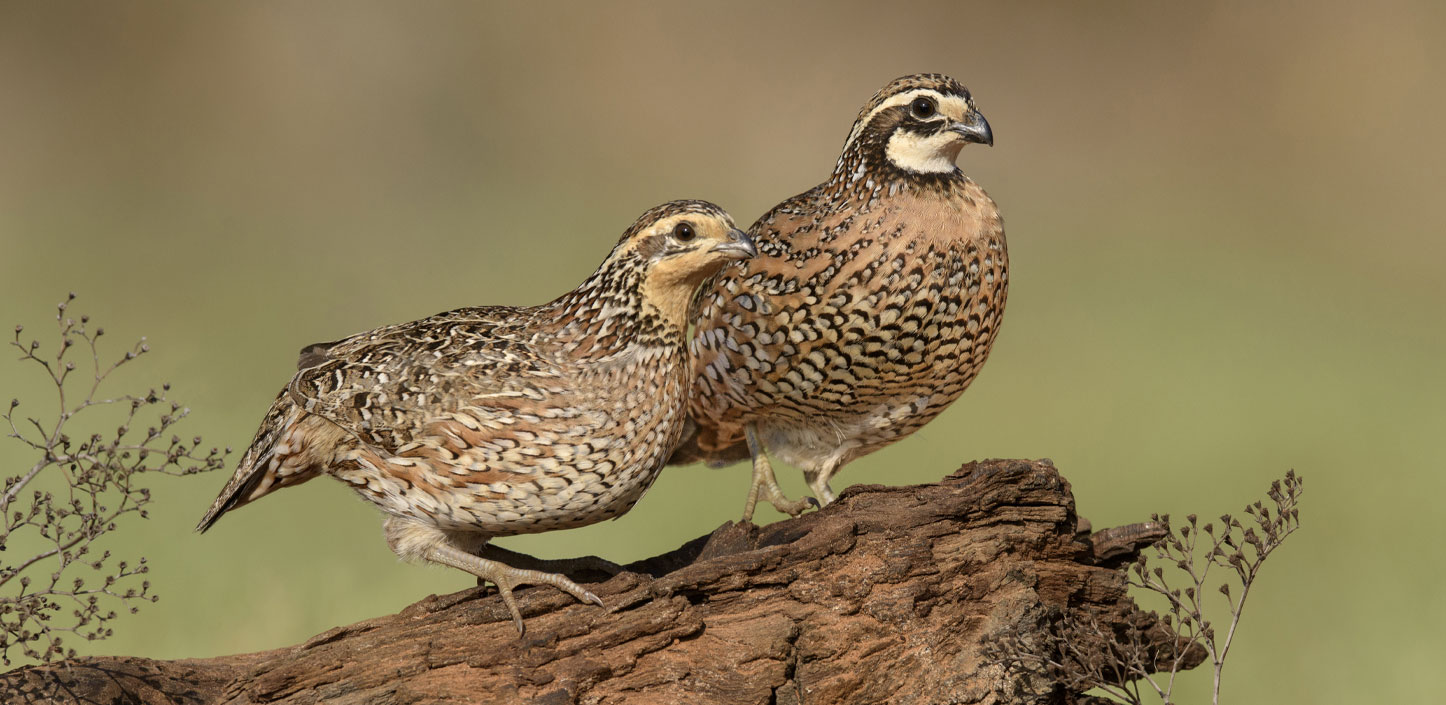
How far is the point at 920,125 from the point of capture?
5984 mm

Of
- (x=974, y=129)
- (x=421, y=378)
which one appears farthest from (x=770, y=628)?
(x=974, y=129)

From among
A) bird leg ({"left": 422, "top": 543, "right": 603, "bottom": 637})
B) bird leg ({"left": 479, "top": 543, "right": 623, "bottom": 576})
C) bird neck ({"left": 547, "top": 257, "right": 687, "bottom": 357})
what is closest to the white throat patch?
bird neck ({"left": 547, "top": 257, "right": 687, "bottom": 357})

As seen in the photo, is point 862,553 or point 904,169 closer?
point 862,553

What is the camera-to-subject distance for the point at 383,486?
17.4 feet

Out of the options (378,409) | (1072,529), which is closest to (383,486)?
(378,409)

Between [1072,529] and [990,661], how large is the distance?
72cm

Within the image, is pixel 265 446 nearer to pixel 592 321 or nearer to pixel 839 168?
pixel 592 321

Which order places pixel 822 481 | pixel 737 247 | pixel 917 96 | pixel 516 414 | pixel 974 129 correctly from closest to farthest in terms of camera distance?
pixel 737 247, pixel 516 414, pixel 974 129, pixel 917 96, pixel 822 481

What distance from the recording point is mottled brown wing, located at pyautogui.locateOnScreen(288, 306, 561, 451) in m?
5.23

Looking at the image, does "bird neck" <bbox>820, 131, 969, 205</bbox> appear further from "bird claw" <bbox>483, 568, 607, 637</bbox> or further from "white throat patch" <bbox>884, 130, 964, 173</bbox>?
"bird claw" <bbox>483, 568, 607, 637</bbox>

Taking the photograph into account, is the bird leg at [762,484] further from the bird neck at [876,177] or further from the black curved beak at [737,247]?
the black curved beak at [737,247]

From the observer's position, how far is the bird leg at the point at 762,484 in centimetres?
655

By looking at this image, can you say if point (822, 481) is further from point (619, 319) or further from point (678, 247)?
point (678, 247)

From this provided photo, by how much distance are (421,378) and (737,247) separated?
122 centimetres
